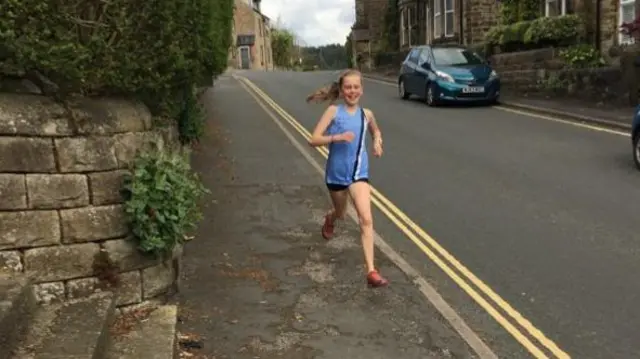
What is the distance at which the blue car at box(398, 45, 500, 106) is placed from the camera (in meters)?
19.4

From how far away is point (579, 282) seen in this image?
5.74m

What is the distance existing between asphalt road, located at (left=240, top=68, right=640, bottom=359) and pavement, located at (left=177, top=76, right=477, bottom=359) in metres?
0.50

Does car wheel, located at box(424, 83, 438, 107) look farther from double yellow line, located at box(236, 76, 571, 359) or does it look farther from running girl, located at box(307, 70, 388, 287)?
running girl, located at box(307, 70, 388, 287)

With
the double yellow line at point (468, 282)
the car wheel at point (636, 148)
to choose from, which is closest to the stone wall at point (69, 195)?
the double yellow line at point (468, 282)

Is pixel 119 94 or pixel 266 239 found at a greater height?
pixel 119 94

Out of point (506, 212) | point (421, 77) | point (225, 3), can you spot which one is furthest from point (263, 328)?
point (421, 77)

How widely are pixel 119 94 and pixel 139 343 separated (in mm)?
1743

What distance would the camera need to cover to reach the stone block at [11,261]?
4.39 meters

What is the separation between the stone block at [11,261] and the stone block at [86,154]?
23.4 inches

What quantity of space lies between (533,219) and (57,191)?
508 centimetres

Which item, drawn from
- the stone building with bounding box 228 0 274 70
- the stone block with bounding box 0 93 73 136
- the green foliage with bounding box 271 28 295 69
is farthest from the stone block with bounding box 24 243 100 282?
the green foliage with bounding box 271 28 295 69

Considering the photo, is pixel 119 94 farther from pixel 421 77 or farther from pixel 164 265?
pixel 421 77

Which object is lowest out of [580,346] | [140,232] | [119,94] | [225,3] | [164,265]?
[580,346]

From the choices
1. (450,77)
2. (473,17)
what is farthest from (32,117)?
(473,17)
